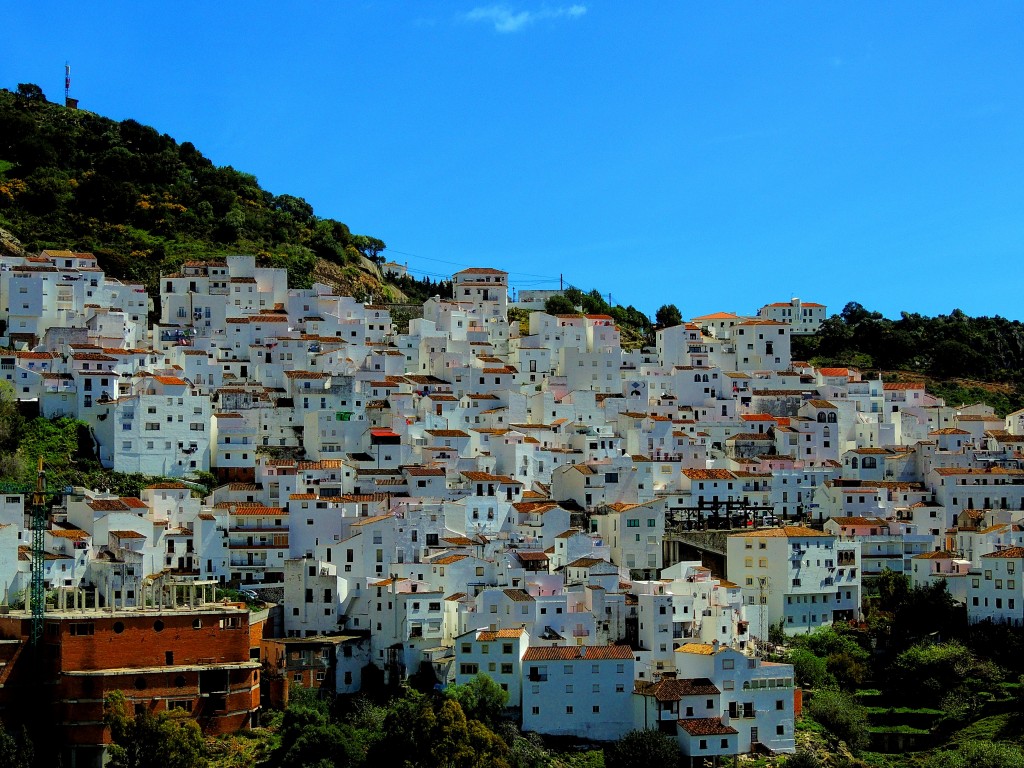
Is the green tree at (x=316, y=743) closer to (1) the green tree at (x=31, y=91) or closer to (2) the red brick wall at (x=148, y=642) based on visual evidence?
(2) the red brick wall at (x=148, y=642)

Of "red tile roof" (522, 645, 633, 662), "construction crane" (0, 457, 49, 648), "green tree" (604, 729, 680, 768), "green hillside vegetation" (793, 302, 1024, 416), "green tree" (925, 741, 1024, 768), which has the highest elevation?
"green hillside vegetation" (793, 302, 1024, 416)

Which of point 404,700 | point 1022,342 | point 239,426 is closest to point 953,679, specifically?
point 404,700

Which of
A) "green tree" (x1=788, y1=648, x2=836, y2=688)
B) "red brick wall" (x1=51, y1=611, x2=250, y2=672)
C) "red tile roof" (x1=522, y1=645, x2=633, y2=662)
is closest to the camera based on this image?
"red brick wall" (x1=51, y1=611, x2=250, y2=672)

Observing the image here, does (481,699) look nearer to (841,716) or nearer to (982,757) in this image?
(841,716)

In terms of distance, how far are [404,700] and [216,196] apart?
44.8 meters

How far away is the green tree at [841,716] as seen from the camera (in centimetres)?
4538

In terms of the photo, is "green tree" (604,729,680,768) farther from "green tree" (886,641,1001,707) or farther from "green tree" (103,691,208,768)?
"green tree" (103,691,208,768)

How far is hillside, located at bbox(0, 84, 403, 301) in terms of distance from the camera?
2886 inches

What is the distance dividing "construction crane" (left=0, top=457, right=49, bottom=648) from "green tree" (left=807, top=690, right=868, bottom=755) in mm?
20756

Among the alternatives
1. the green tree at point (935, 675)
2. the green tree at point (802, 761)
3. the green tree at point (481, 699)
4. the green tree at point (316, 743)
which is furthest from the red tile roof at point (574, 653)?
the green tree at point (935, 675)

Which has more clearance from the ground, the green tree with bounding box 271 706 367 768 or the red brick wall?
the red brick wall

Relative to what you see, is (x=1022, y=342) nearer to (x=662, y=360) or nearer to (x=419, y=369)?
(x=662, y=360)

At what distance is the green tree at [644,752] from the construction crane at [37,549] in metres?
14.7

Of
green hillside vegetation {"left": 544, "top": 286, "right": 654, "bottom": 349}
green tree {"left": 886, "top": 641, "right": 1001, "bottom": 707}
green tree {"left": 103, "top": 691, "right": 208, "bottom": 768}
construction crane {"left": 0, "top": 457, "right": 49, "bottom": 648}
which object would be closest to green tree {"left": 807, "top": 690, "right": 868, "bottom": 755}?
green tree {"left": 886, "top": 641, "right": 1001, "bottom": 707}
